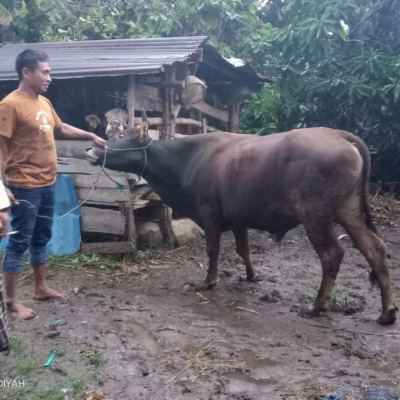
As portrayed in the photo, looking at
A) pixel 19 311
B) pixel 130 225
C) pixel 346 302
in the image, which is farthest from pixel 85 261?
pixel 346 302

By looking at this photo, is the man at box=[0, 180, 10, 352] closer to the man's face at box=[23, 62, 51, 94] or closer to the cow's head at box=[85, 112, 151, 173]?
the man's face at box=[23, 62, 51, 94]

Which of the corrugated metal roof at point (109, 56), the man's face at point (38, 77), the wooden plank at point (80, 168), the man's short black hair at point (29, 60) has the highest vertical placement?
the man's short black hair at point (29, 60)

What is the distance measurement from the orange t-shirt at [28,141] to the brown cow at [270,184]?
1284mm

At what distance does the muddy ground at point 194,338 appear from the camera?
11.5 ft

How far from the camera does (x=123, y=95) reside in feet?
23.6

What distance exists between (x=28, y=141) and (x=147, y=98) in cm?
272

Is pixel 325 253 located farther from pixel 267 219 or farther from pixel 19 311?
pixel 19 311

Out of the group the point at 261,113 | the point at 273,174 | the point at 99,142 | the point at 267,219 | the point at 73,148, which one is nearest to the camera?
the point at 273,174

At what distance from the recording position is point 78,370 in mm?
3688

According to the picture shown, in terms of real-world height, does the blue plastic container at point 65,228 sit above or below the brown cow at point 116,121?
below

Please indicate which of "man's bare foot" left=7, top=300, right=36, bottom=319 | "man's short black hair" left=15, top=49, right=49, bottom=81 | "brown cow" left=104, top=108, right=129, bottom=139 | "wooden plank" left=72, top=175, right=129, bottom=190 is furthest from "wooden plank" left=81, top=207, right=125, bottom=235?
"man's short black hair" left=15, top=49, right=49, bottom=81

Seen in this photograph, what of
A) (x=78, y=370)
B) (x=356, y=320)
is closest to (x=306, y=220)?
(x=356, y=320)

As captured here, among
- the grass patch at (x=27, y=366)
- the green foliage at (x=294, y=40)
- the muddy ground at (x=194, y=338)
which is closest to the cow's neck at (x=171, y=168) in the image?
the muddy ground at (x=194, y=338)

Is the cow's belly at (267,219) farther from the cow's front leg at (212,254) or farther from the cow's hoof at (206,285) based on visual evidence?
the cow's hoof at (206,285)
